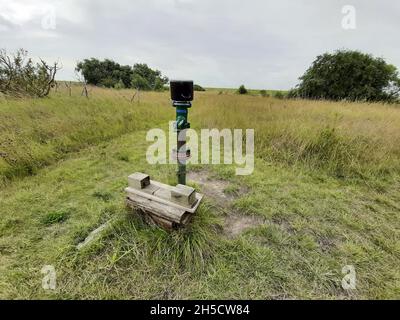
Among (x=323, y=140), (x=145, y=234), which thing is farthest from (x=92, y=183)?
(x=323, y=140)

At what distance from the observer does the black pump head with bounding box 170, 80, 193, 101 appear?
1.40m

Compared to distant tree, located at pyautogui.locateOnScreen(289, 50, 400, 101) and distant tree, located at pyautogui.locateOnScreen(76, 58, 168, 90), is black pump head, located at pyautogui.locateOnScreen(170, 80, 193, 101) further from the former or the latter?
distant tree, located at pyautogui.locateOnScreen(76, 58, 168, 90)

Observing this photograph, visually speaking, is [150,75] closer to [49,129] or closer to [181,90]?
[49,129]

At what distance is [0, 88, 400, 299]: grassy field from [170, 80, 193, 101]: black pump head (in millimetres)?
1067

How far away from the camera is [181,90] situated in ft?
4.66

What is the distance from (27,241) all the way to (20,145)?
2.21 meters

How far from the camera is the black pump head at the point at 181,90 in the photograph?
140cm

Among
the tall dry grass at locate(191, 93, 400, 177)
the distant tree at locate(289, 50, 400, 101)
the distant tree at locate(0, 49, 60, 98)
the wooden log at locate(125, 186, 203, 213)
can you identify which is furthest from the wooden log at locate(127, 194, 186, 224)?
the distant tree at locate(289, 50, 400, 101)

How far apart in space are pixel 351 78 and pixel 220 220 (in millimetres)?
15127

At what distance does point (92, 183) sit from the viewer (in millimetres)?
2629

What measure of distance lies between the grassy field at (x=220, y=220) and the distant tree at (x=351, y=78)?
9.39 metres

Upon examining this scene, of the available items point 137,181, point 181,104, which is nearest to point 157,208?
point 137,181

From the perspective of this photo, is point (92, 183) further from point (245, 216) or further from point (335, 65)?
point (335, 65)

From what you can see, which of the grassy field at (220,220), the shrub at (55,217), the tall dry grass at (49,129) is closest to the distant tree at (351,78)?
the grassy field at (220,220)
